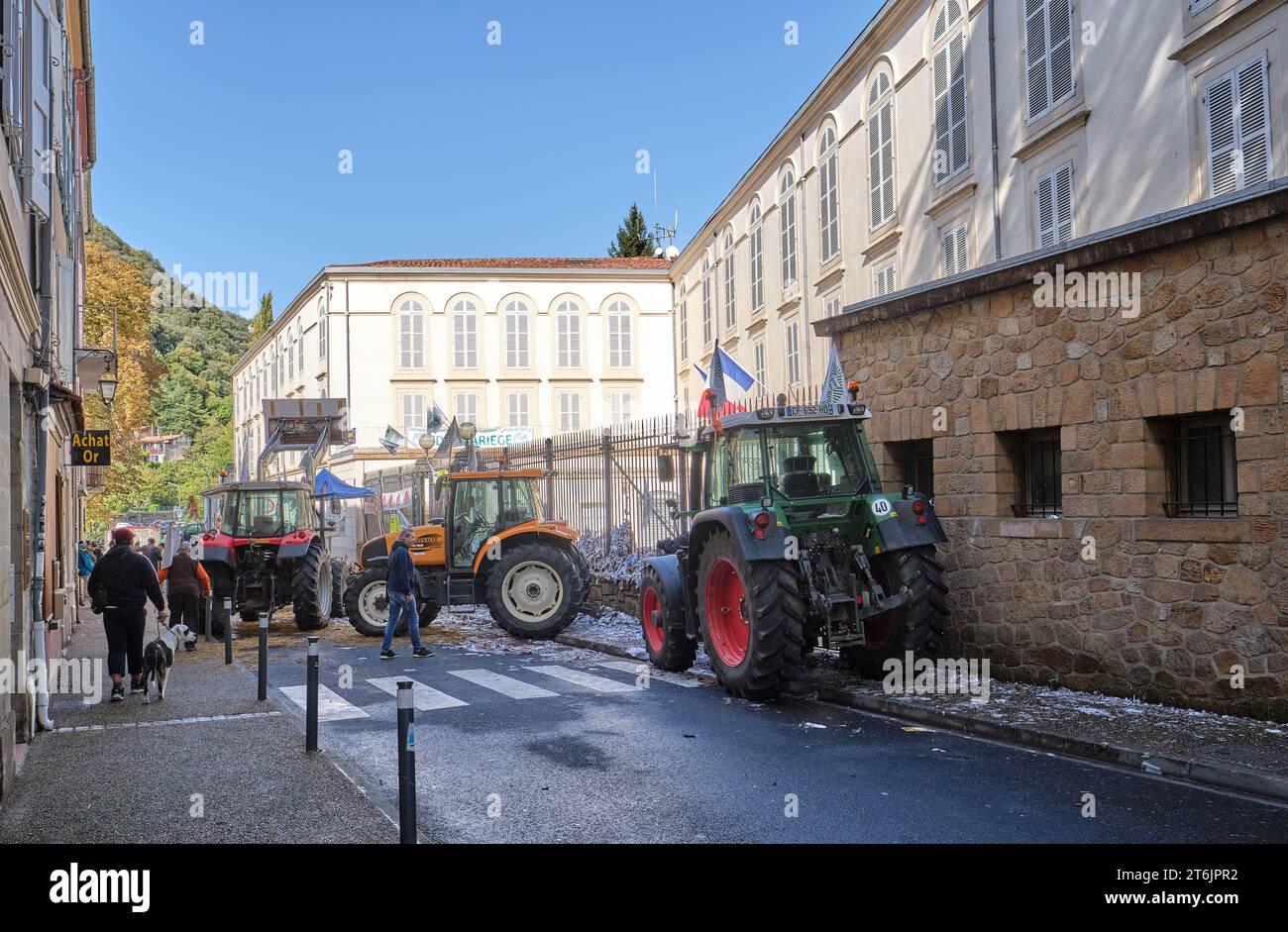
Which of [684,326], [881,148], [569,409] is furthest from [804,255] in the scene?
[569,409]

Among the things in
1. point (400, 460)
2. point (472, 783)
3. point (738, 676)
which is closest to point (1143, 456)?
point (738, 676)

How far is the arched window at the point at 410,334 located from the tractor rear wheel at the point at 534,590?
29.7 metres


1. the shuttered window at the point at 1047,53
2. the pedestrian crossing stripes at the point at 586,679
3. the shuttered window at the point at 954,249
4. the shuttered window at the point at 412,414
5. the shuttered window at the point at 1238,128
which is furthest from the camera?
the shuttered window at the point at 412,414

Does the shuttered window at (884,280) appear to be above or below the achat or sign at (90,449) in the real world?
above

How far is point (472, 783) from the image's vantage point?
21.6 feet

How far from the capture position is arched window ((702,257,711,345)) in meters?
33.5

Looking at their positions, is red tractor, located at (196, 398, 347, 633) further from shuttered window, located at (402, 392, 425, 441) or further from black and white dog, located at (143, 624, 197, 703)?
shuttered window, located at (402, 392, 425, 441)

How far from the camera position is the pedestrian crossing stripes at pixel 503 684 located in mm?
9932

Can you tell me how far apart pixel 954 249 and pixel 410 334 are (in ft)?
93.2

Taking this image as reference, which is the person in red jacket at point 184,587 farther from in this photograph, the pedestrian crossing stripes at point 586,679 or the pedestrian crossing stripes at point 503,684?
the pedestrian crossing stripes at point 586,679

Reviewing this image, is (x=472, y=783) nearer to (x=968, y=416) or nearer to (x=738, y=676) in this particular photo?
(x=738, y=676)

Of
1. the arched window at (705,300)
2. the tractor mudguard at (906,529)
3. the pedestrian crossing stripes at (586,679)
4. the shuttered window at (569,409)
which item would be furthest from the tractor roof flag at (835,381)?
the shuttered window at (569,409)

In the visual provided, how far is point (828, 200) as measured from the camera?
23.4 meters
